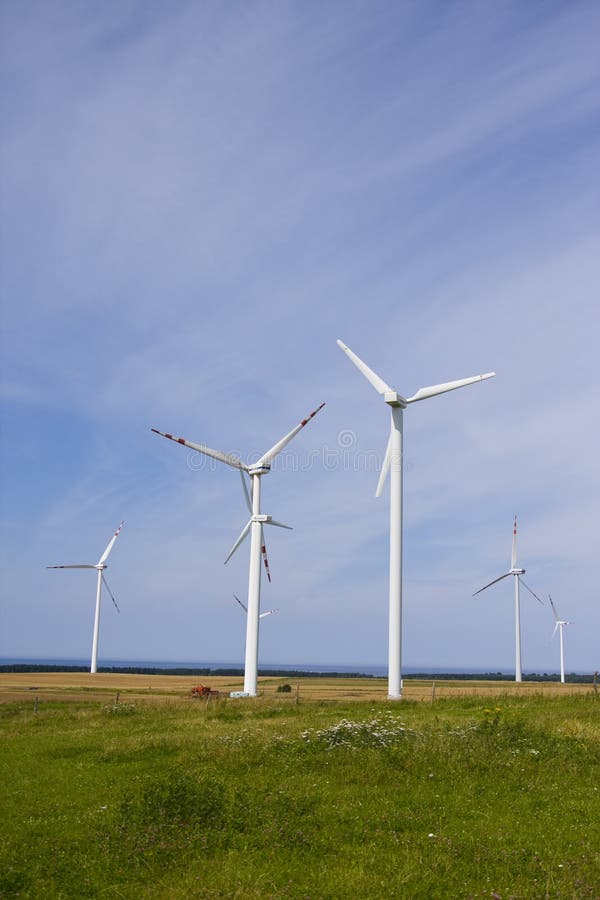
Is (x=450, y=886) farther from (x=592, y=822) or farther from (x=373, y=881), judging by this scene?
(x=592, y=822)

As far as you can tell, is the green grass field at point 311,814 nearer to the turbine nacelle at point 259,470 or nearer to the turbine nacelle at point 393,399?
the turbine nacelle at point 393,399

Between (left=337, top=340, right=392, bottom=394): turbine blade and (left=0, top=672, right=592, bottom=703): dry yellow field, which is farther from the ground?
(left=337, top=340, right=392, bottom=394): turbine blade

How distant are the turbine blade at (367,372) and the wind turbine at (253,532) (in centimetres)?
814

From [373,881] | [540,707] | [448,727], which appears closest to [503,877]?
[373,881]

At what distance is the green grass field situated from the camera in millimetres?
12312

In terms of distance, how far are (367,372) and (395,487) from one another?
31.3ft

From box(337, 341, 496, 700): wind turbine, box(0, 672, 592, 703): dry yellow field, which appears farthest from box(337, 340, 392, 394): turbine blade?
box(0, 672, 592, 703): dry yellow field

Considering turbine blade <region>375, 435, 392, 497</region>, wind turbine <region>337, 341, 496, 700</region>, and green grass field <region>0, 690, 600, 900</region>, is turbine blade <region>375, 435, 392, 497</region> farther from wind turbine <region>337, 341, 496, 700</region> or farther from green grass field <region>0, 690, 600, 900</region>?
green grass field <region>0, 690, 600, 900</region>

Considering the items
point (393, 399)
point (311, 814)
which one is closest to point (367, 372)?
point (393, 399)

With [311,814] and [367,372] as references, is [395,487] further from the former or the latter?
[311,814]

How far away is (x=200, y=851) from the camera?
1367 centimetres

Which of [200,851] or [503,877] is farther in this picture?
[200,851]

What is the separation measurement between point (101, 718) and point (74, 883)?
84.3 feet

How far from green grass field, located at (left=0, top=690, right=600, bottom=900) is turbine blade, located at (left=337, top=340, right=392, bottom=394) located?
94.1 feet
